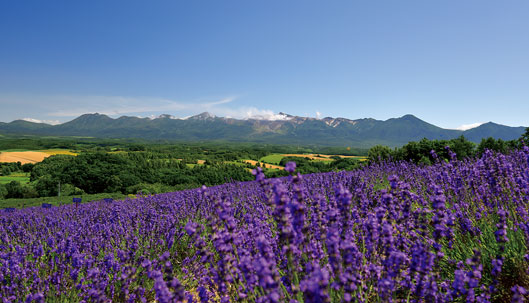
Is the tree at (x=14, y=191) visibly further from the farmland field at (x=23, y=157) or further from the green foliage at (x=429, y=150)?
the farmland field at (x=23, y=157)

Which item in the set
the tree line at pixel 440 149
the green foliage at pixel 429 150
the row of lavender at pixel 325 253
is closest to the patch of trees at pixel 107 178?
the green foliage at pixel 429 150

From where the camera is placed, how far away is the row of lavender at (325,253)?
1431 millimetres

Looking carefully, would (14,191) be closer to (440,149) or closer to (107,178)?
(107,178)

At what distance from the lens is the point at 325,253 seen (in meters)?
2.43

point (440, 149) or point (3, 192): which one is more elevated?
point (440, 149)

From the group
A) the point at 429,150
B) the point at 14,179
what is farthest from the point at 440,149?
the point at 14,179

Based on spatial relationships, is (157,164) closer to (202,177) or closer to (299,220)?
(202,177)

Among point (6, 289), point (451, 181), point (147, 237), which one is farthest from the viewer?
point (147, 237)

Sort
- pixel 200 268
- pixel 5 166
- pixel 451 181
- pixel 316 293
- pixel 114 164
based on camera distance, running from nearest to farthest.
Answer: pixel 316 293, pixel 200 268, pixel 451 181, pixel 114 164, pixel 5 166

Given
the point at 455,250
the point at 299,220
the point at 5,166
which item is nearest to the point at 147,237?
the point at 299,220

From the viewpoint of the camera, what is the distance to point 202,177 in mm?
27328

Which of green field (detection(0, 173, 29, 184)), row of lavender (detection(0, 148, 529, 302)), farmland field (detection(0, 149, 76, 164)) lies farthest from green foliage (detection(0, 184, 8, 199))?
farmland field (detection(0, 149, 76, 164))

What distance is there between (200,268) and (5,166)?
6305 cm

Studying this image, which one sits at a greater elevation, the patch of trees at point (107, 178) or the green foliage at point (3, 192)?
the patch of trees at point (107, 178)
